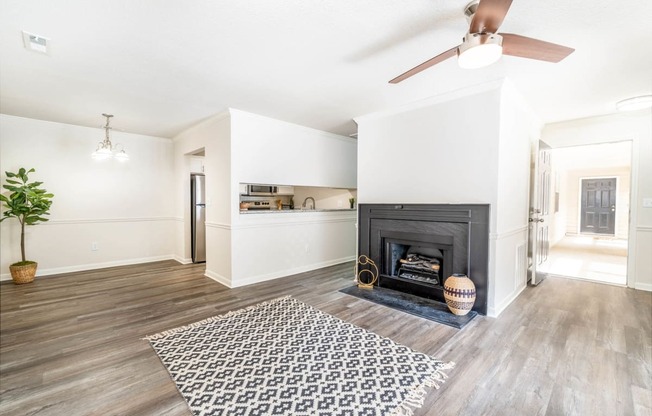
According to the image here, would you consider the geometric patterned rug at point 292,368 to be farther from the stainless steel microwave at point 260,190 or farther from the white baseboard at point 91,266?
the white baseboard at point 91,266

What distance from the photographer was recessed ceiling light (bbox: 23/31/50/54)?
81.2 inches

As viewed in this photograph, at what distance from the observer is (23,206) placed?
3.97 m

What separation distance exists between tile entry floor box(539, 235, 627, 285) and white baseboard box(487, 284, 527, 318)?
1.44 meters

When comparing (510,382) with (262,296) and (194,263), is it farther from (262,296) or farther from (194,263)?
(194,263)

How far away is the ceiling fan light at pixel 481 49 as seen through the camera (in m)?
1.56

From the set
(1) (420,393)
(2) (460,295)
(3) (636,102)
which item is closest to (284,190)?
(2) (460,295)

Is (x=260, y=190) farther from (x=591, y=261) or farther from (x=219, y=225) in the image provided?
(x=591, y=261)

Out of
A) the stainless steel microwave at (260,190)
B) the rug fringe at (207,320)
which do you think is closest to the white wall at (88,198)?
the stainless steel microwave at (260,190)

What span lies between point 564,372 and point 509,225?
5.32ft

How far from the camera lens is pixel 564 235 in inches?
362

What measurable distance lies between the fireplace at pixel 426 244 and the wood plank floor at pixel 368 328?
0.55m

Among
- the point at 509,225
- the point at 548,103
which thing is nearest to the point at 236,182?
the point at 509,225

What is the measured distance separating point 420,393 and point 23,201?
218 inches

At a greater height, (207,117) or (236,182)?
(207,117)
